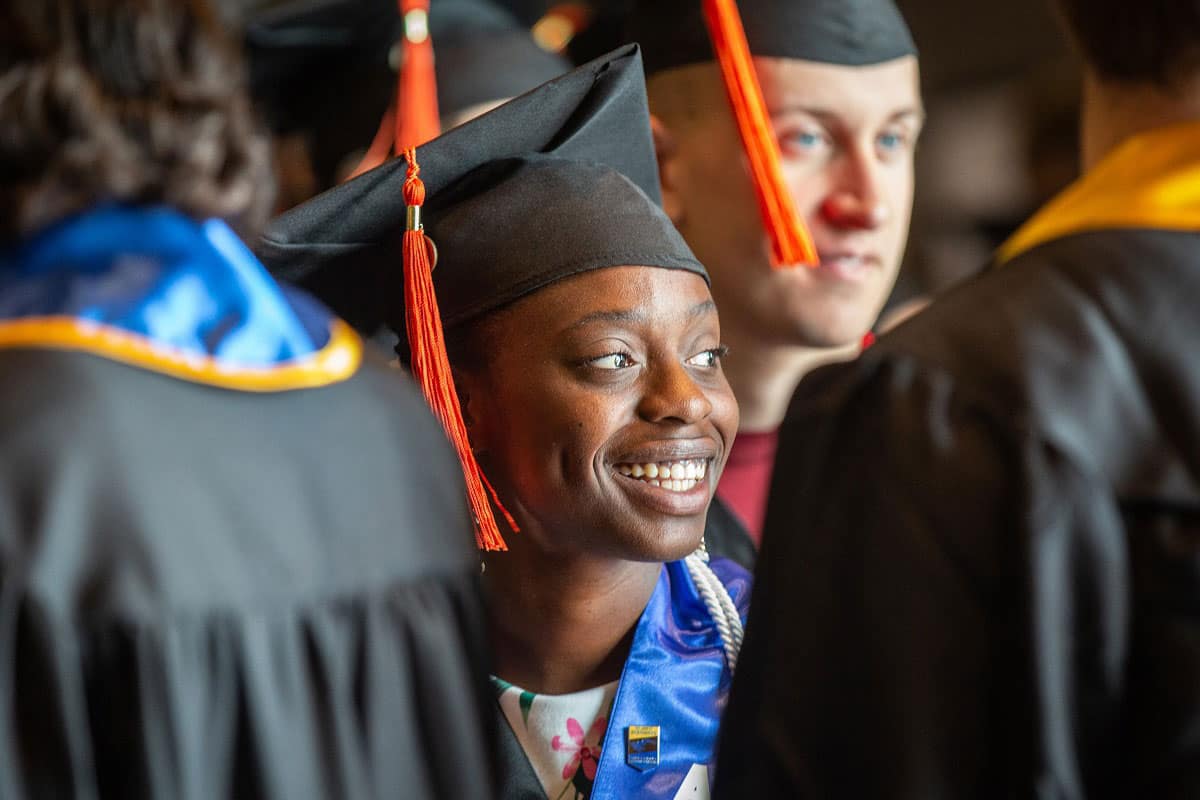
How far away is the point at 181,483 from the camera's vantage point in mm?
916

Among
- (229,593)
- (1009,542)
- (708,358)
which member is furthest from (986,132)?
(229,593)

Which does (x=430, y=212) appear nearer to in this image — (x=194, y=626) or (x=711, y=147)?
(x=711, y=147)

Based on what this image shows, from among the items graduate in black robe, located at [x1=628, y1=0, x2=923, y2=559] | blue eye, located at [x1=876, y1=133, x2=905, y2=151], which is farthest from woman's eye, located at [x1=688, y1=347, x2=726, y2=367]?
blue eye, located at [x1=876, y1=133, x2=905, y2=151]

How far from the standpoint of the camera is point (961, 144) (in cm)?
492

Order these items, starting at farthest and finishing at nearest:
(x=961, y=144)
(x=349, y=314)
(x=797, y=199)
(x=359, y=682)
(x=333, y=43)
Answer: (x=961, y=144) < (x=333, y=43) < (x=797, y=199) < (x=349, y=314) < (x=359, y=682)

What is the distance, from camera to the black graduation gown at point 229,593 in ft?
2.83

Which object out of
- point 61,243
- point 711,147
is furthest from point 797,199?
point 61,243

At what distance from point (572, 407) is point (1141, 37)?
57cm

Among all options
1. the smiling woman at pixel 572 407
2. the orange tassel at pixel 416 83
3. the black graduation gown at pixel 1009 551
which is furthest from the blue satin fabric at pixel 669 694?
the orange tassel at pixel 416 83

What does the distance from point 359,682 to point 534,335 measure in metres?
0.42

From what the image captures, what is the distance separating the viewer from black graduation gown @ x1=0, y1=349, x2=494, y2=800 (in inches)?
34.0

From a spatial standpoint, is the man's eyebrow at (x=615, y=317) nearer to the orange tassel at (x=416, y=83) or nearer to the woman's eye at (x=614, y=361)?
the woman's eye at (x=614, y=361)

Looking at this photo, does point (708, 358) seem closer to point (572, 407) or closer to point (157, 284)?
point (572, 407)

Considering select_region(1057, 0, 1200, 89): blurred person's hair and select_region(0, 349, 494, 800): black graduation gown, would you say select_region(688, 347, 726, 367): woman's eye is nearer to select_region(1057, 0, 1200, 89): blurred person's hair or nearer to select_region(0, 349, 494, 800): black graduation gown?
select_region(0, 349, 494, 800): black graduation gown
